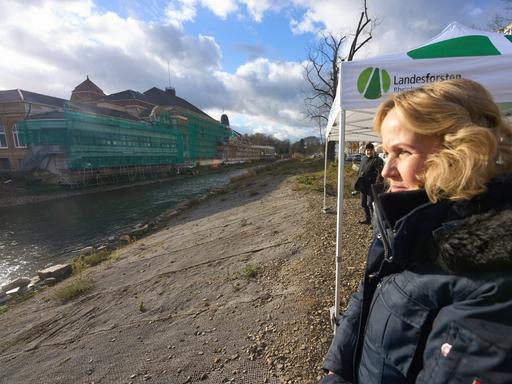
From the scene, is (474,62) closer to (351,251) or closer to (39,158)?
(351,251)

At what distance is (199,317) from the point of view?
4.43m

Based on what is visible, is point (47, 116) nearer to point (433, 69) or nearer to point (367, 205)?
point (367, 205)

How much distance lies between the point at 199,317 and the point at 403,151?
414 cm

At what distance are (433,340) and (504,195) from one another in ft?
1.71

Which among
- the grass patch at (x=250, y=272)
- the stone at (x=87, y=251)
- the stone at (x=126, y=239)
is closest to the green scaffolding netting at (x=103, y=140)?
the stone at (x=126, y=239)

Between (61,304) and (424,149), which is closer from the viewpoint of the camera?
(424,149)

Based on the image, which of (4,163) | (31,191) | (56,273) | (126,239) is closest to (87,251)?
(126,239)

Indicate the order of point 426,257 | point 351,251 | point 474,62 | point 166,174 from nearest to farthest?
point 426,257 < point 474,62 < point 351,251 < point 166,174

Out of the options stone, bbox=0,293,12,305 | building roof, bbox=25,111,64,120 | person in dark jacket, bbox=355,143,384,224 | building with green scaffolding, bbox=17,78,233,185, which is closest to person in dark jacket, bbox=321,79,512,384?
person in dark jacket, bbox=355,143,384,224

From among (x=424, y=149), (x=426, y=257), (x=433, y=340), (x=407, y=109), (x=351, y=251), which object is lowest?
(x=351, y=251)

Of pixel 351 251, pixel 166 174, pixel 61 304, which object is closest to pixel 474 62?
pixel 351 251

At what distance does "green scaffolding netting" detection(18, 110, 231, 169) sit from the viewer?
106 feet

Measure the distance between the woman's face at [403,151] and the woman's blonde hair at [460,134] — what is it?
3 cm

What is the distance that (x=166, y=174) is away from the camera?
44.7 meters
